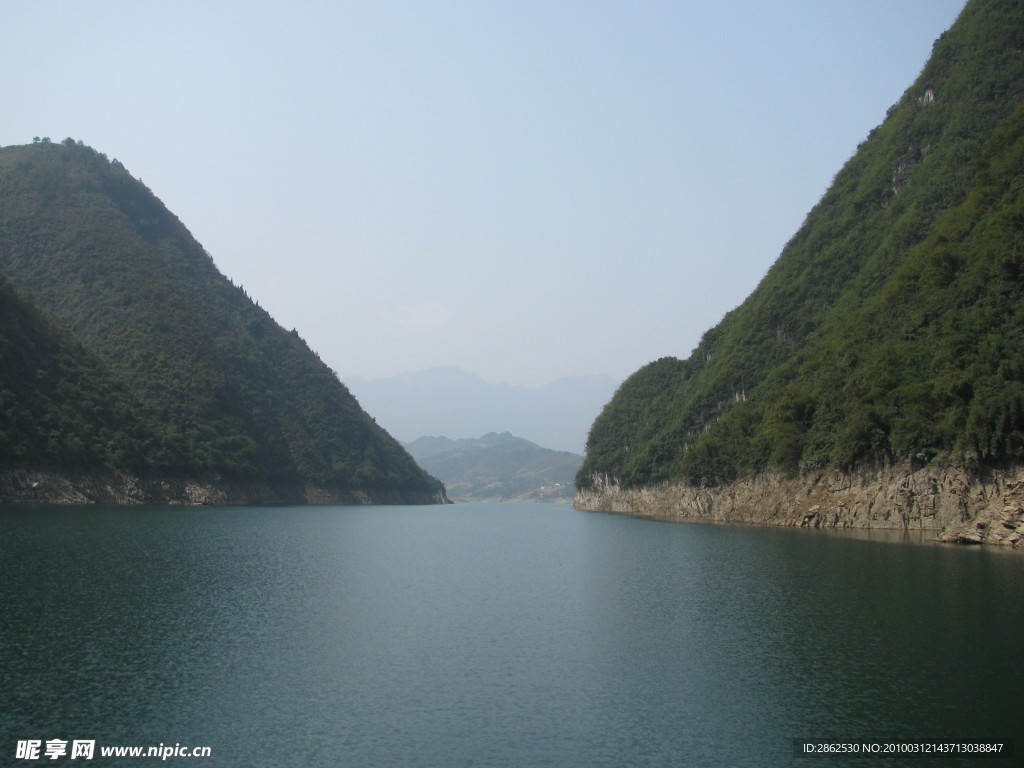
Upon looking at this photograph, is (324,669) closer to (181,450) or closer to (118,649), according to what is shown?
(118,649)

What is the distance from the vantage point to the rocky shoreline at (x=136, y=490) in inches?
3462

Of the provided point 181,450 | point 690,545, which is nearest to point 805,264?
point 690,545

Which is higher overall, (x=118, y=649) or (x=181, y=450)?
(x=181, y=450)

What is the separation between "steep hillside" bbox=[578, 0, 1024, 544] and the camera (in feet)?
208

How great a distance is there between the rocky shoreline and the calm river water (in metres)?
Result: 42.7

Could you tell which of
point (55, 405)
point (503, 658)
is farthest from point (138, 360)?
point (503, 658)

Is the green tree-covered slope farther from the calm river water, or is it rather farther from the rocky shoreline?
the calm river water

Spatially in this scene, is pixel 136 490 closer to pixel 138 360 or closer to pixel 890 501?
pixel 138 360

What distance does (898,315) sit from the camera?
78.9 metres

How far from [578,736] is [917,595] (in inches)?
928

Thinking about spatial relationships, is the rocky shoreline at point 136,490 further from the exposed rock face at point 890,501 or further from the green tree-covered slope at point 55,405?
the exposed rock face at point 890,501

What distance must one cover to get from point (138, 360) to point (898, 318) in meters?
120

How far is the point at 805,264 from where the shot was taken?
4813 inches

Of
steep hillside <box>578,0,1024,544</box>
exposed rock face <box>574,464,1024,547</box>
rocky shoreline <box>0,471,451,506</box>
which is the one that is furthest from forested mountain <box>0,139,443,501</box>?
exposed rock face <box>574,464,1024,547</box>
